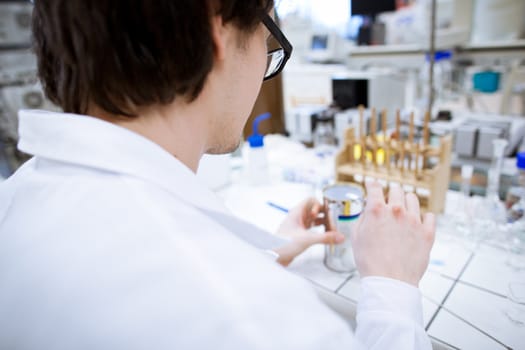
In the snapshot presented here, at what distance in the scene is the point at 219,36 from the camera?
51 cm

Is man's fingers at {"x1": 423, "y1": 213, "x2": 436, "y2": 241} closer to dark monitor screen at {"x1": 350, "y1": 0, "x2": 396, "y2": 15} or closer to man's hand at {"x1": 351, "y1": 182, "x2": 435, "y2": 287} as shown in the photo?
man's hand at {"x1": 351, "y1": 182, "x2": 435, "y2": 287}

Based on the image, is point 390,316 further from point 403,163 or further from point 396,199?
point 403,163

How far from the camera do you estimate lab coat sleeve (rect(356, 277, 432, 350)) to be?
49 cm

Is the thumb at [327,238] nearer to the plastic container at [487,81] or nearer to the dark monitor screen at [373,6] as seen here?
the dark monitor screen at [373,6]

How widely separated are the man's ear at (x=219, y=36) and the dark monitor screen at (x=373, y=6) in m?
1.77

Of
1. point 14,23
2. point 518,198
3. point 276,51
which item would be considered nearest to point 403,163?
point 518,198

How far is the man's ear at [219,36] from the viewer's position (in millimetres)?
494

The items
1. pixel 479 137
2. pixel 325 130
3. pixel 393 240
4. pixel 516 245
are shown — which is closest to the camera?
pixel 393 240

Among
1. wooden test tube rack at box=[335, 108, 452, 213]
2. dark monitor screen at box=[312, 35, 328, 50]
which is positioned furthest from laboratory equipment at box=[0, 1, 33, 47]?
wooden test tube rack at box=[335, 108, 452, 213]

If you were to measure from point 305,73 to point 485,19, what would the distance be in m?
1.20

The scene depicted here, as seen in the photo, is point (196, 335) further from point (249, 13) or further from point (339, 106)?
point (339, 106)

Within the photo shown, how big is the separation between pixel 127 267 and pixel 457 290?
735mm

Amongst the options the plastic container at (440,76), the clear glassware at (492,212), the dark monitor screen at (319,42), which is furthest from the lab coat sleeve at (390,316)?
the dark monitor screen at (319,42)

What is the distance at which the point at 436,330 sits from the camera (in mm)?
663
